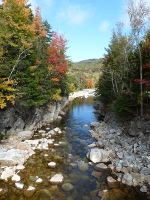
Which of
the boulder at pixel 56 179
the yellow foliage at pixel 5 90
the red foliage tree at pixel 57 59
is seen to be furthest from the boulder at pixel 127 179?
the red foliage tree at pixel 57 59

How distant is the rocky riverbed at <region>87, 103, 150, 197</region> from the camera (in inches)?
316

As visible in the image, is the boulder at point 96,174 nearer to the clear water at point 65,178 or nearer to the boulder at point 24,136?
the clear water at point 65,178

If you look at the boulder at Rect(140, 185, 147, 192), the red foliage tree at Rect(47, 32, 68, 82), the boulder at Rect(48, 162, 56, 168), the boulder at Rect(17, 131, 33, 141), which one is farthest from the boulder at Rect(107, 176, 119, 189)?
the red foliage tree at Rect(47, 32, 68, 82)

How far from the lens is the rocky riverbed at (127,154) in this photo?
8.02 meters

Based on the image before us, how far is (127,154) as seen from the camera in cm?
1038

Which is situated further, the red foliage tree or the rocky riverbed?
the red foliage tree

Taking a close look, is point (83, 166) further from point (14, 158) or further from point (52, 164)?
point (14, 158)

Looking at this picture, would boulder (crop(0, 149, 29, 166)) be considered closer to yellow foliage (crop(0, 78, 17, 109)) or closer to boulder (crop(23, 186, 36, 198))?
boulder (crop(23, 186, 36, 198))

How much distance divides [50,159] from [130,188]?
230 inches

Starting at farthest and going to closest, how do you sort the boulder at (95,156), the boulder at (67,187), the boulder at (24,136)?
the boulder at (24,136) < the boulder at (95,156) < the boulder at (67,187)

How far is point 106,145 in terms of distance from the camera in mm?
12500


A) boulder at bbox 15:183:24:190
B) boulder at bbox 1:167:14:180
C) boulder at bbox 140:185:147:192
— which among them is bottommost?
boulder at bbox 140:185:147:192

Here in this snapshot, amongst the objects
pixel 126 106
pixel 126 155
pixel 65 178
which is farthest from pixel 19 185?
pixel 126 106

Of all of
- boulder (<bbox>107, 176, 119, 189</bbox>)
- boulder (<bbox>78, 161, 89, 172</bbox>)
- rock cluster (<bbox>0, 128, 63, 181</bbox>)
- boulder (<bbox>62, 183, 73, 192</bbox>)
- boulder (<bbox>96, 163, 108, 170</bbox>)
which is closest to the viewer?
boulder (<bbox>62, 183, 73, 192</bbox>)
